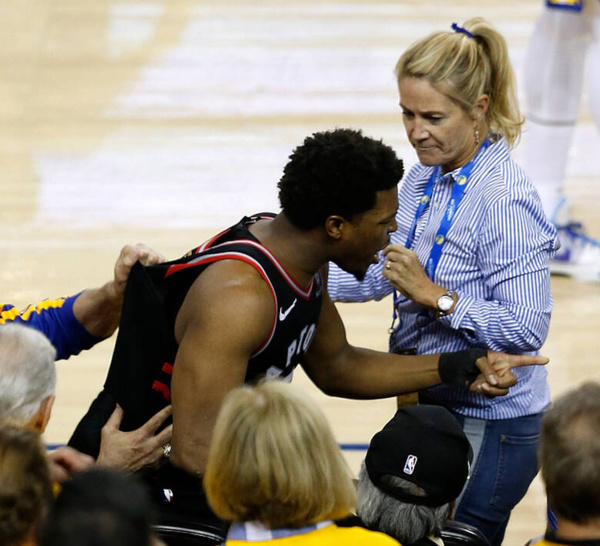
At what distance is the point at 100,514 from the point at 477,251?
4.67 feet

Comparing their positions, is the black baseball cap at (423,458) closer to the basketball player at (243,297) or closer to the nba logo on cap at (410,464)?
the nba logo on cap at (410,464)

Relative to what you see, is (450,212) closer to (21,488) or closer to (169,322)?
(169,322)

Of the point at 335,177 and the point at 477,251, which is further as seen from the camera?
the point at 477,251

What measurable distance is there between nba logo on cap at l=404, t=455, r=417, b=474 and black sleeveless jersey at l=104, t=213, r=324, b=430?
0.38 meters

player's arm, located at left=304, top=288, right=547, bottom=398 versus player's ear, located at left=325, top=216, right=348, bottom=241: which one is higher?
player's ear, located at left=325, top=216, right=348, bottom=241

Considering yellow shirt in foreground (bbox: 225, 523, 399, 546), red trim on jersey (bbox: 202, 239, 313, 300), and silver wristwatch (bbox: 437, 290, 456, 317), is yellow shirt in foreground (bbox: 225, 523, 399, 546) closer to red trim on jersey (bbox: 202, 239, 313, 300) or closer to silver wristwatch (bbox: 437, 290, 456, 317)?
red trim on jersey (bbox: 202, 239, 313, 300)

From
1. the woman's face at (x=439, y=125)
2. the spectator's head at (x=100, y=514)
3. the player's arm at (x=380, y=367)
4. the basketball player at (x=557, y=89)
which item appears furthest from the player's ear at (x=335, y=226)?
the basketball player at (x=557, y=89)

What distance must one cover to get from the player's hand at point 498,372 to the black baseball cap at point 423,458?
34 cm

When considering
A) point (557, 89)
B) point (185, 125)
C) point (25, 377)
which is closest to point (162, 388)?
point (25, 377)

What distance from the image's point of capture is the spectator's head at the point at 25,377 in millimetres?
1891

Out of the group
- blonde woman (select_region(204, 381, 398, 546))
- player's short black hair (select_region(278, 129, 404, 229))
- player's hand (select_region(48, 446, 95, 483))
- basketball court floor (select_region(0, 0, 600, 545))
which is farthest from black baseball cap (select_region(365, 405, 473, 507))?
basketball court floor (select_region(0, 0, 600, 545))

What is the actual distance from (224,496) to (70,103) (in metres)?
4.77

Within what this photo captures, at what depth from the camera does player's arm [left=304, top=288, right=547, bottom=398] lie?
235 centimetres

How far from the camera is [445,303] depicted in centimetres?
237
